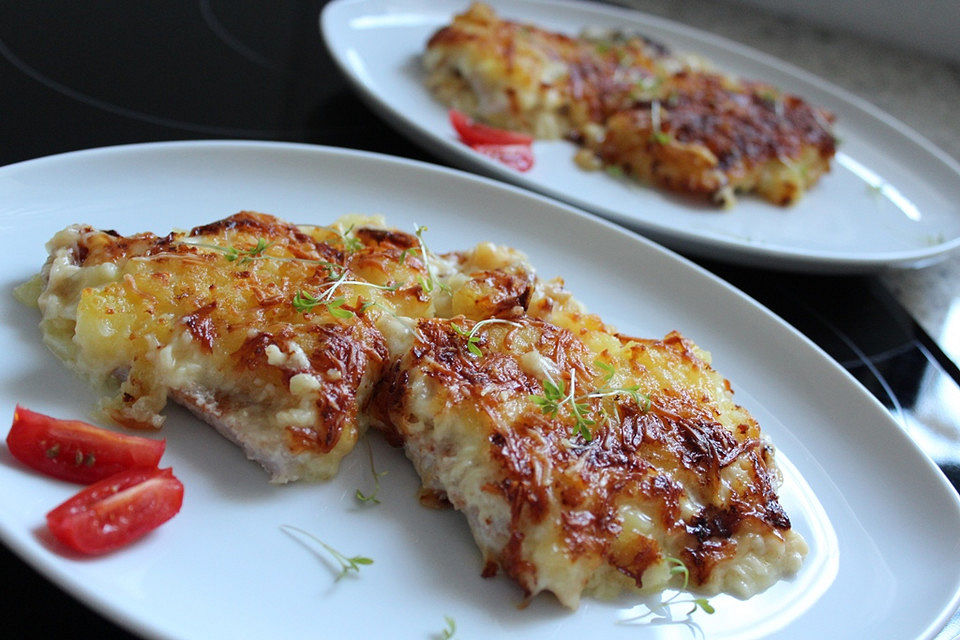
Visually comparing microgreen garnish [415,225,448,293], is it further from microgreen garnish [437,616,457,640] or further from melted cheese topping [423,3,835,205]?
melted cheese topping [423,3,835,205]

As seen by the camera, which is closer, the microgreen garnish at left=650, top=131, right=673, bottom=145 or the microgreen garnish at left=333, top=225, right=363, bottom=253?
the microgreen garnish at left=333, top=225, right=363, bottom=253

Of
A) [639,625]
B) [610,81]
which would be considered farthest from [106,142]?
[639,625]

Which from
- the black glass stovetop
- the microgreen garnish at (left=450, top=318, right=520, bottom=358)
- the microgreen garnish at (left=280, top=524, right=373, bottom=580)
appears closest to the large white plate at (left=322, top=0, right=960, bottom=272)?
the black glass stovetop

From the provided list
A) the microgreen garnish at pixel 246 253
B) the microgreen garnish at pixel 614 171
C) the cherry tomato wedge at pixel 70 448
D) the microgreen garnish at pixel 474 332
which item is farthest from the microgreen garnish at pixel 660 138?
the cherry tomato wedge at pixel 70 448

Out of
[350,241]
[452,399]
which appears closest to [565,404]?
[452,399]

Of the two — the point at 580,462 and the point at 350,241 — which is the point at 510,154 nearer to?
the point at 350,241

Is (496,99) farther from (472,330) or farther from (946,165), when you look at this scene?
(946,165)

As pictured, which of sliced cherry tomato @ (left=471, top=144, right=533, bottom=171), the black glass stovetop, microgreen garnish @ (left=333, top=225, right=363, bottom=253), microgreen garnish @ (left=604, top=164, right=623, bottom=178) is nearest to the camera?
microgreen garnish @ (left=333, top=225, right=363, bottom=253)
